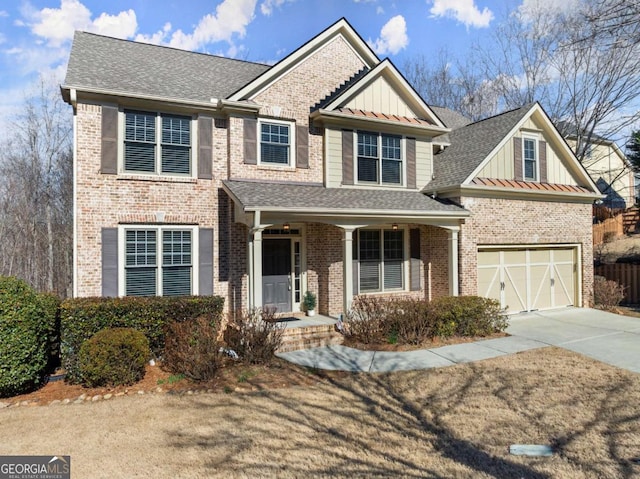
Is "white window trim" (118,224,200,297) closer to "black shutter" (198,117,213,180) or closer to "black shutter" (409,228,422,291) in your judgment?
"black shutter" (198,117,213,180)

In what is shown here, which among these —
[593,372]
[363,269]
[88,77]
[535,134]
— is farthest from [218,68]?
[593,372]

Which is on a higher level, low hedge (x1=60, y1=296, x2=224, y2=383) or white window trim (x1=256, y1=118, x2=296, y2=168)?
white window trim (x1=256, y1=118, x2=296, y2=168)

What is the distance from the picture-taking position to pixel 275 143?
1193 centimetres

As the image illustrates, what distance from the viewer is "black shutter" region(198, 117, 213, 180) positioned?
35.9ft

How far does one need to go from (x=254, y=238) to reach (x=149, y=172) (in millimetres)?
3326

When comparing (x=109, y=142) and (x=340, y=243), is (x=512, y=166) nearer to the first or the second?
(x=340, y=243)

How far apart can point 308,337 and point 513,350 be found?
4.79 meters

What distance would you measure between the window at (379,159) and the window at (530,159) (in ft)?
14.5

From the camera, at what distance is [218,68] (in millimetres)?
13523

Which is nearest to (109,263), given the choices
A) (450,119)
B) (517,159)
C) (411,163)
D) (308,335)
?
(308,335)

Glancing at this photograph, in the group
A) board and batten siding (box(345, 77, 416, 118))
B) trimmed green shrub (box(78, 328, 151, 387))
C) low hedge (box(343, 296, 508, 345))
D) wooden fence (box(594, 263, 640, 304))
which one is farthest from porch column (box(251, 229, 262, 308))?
wooden fence (box(594, 263, 640, 304))

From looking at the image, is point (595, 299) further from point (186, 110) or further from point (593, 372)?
point (186, 110)

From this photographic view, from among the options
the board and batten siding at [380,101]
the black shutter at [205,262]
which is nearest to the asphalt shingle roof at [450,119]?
the board and batten siding at [380,101]

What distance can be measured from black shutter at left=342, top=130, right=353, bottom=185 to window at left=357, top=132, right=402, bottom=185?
1.18 ft
